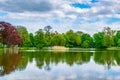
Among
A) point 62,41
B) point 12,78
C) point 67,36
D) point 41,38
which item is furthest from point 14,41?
point 12,78

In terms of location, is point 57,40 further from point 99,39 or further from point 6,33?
Result: point 6,33

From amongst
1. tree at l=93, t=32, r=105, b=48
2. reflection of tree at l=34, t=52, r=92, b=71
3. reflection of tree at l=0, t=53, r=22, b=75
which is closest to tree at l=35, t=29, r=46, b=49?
tree at l=93, t=32, r=105, b=48

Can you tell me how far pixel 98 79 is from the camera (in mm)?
14867

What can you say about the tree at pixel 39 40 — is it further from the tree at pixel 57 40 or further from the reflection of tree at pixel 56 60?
the reflection of tree at pixel 56 60

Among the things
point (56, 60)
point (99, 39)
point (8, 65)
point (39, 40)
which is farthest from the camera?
point (99, 39)

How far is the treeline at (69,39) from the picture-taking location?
105 meters

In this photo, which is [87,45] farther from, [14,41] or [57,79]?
[57,79]

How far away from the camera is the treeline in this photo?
105 metres

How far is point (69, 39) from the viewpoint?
5039 inches

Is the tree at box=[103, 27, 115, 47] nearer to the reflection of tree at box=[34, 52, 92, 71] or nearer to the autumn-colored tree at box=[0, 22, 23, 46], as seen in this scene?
the autumn-colored tree at box=[0, 22, 23, 46]

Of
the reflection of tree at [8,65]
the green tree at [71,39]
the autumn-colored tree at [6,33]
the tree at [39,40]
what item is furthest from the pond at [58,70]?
the green tree at [71,39]

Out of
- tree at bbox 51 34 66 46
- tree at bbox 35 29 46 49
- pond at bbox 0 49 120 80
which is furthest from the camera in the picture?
tree at bbox 51 34 66 46

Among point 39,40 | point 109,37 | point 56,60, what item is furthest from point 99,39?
point 56,60

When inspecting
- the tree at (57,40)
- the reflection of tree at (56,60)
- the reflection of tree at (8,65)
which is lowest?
the reflection of tree at (56,60)
